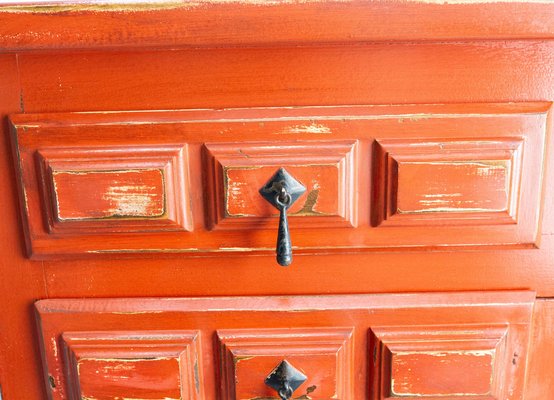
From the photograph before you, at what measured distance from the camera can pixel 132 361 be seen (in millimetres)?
498

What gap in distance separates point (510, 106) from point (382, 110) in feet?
0.35

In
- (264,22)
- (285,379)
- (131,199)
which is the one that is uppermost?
(264,22)

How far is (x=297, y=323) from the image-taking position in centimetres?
50

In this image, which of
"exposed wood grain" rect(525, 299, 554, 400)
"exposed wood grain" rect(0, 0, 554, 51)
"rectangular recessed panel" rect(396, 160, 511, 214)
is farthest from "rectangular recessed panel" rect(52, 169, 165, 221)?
"exposed wood grain" rect(525, 299, 554, 400)

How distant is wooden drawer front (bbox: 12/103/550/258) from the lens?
0.45 m

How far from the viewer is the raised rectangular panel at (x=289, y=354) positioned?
498mm

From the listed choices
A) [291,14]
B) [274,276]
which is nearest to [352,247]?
[274,276]

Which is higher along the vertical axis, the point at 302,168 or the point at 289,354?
the point at 302,168

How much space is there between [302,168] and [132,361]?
238mm

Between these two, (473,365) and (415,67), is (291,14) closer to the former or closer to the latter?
(415,67)

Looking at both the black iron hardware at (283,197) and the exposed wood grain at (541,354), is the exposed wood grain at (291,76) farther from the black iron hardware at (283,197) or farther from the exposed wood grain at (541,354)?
the exposed wood grain at (541,354)

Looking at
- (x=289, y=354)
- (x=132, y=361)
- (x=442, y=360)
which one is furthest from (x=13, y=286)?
(x=442, y=360)

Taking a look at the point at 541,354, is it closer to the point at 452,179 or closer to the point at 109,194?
the point at 452,179

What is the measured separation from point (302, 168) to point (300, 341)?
164 mm
